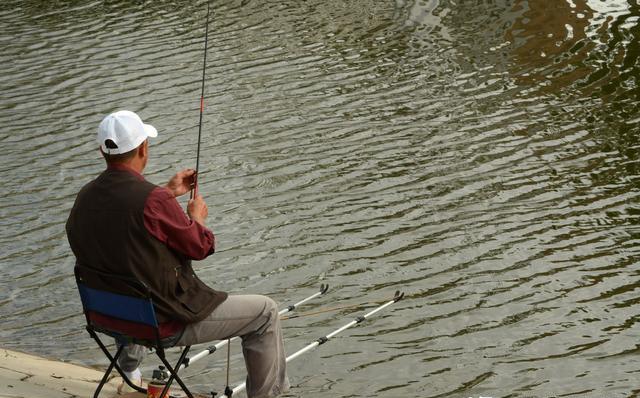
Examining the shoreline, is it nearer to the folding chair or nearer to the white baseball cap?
the folding chair

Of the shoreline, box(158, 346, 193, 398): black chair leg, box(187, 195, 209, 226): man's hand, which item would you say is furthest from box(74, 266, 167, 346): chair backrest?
the shoreline

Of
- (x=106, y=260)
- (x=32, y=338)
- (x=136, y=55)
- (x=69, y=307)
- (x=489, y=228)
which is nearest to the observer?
(x=106, y=260)

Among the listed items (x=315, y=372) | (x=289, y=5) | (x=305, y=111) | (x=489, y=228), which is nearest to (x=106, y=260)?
(x=315, y=372)

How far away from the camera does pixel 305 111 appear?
14.4 m

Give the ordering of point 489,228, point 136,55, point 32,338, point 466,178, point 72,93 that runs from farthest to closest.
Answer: point 136,55
point 72,93
point 466,178
point 489,228
point 32,338

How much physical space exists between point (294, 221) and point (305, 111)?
4.28m

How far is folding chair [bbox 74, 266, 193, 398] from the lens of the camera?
5.21 m

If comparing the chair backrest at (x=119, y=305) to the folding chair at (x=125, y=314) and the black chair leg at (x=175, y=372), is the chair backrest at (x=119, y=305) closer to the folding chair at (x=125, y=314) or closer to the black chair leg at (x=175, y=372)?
the folding chair at (x=125, y=314)

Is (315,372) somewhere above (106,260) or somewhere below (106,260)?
below

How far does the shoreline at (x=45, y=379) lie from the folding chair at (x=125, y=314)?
30.2 inches

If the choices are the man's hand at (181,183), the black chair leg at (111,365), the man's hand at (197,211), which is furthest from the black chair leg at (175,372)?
the man's hand at (181,183)

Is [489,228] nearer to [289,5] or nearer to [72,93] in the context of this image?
[72,93]

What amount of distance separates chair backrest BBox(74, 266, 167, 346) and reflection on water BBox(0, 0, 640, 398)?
181 centimetres

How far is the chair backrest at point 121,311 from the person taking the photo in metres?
5.21
